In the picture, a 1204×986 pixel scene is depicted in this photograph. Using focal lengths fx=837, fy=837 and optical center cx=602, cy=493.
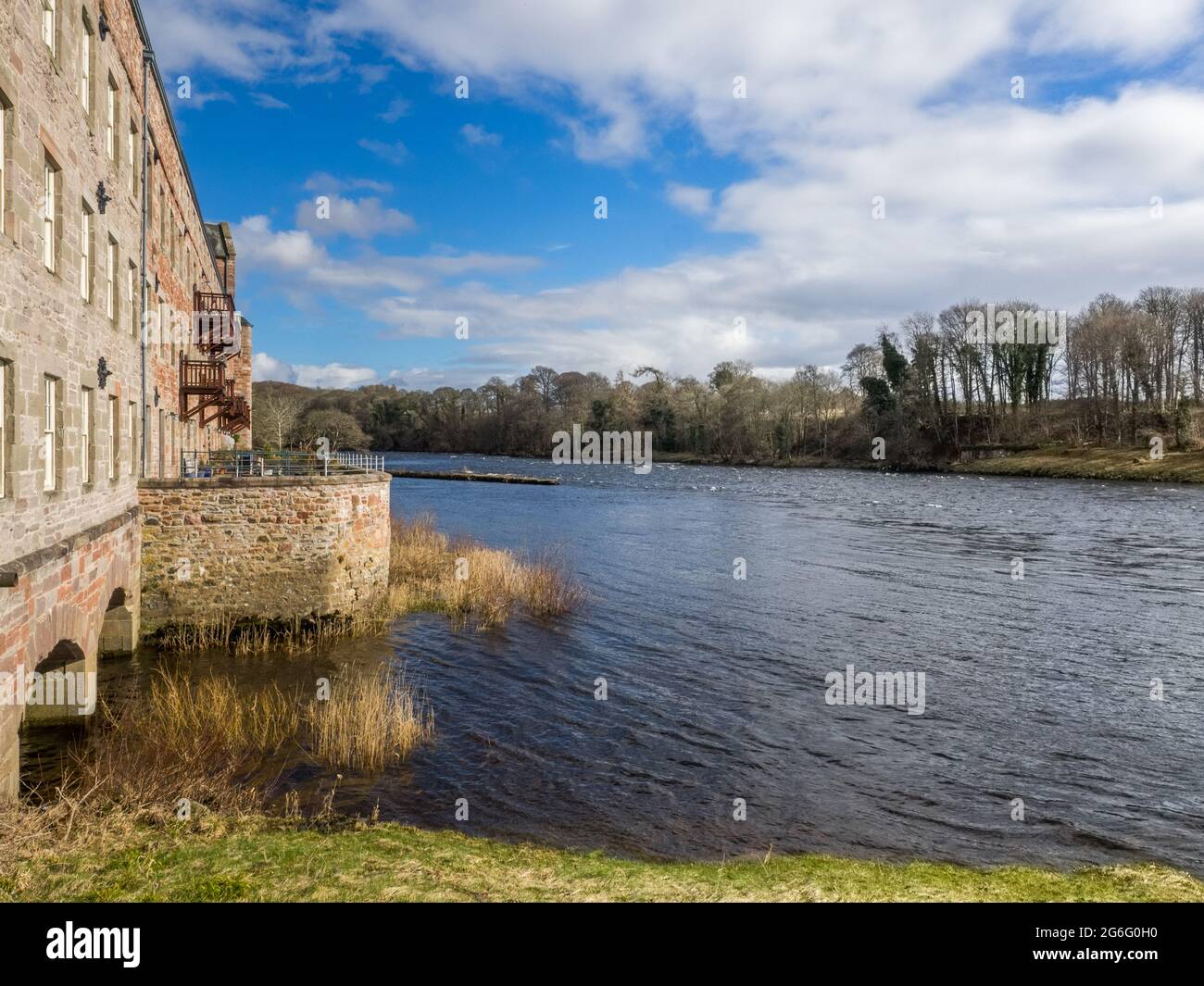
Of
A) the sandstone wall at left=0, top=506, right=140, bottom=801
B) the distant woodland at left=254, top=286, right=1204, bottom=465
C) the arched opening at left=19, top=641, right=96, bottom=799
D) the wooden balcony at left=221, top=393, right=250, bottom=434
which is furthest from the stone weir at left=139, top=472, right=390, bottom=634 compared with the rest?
the distant woodland at left=254, top=286, right=1204, bottom=465

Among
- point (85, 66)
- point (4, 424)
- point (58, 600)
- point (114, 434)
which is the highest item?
point (85, 66)

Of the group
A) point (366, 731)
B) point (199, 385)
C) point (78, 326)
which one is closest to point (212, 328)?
point (199, 385)

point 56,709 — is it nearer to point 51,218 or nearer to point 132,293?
point 51,218

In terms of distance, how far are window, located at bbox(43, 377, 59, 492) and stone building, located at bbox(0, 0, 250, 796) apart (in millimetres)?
24

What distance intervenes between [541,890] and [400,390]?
576 ft

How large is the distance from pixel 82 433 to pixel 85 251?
2.82 meters

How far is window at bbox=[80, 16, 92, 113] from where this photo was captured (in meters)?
12.7

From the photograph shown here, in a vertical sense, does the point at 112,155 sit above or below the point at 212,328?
above

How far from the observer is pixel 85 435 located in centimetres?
1270

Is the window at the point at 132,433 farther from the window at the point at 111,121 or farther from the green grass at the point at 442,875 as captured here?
the green grass at the point at 442,875

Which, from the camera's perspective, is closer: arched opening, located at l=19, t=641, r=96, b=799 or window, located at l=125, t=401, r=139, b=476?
arched opening, located at l=19, t=641, r=96, b=799

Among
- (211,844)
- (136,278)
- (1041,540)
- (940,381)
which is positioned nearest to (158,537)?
(136,278)

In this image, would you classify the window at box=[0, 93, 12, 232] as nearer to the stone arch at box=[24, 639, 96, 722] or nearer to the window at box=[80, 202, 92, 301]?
the window at box=[80, 202, 92, 301]

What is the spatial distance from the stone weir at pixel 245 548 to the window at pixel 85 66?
7819 millimetres
